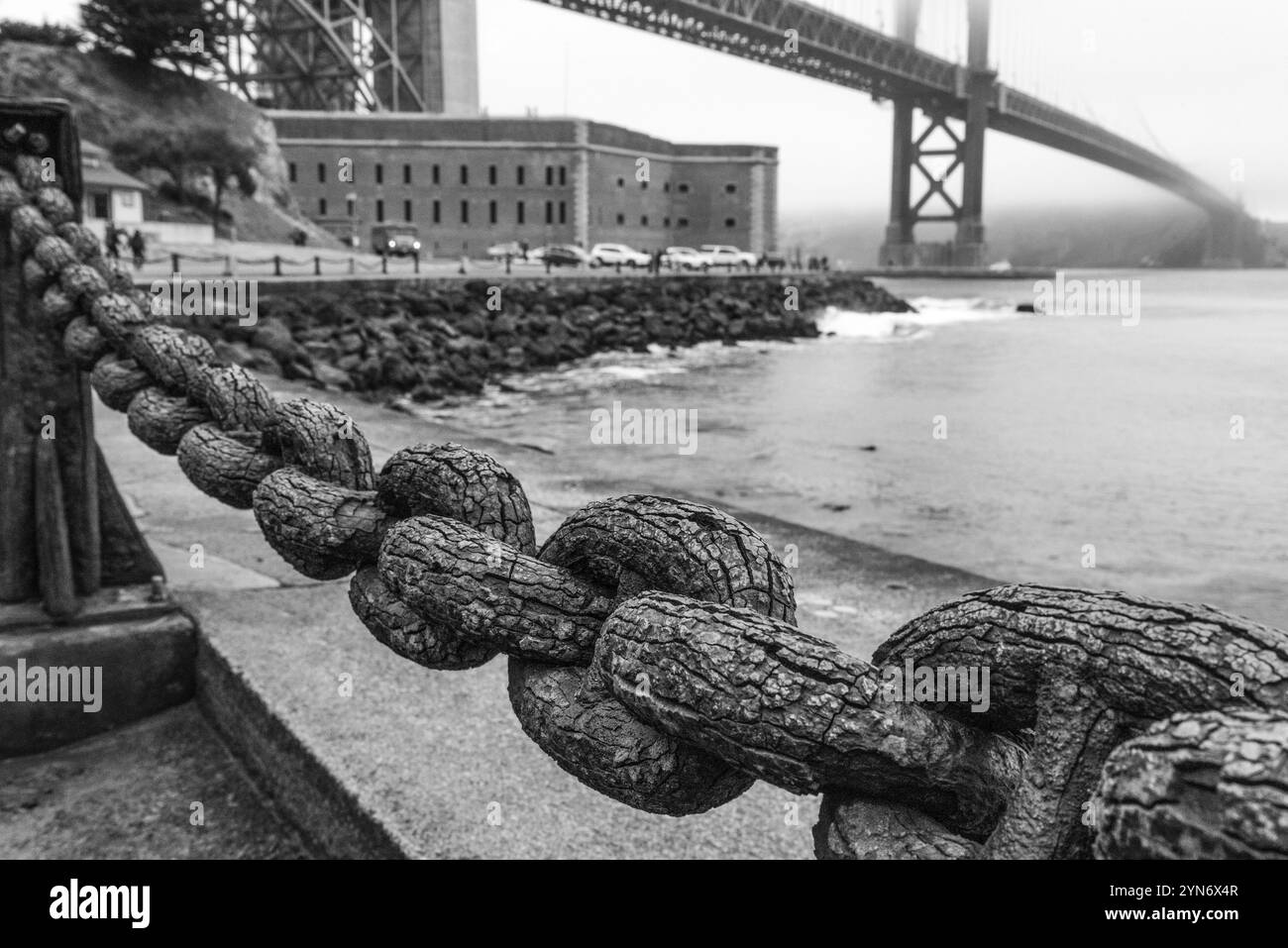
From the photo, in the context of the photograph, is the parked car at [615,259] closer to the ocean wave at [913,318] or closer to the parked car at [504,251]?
the parked car at [504,251]

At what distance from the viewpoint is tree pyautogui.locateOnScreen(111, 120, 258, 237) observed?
33031mm

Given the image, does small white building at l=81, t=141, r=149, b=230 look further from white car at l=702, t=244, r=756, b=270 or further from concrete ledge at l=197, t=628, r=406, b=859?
concrete ledge at l=197, t=628, r=406, b=859

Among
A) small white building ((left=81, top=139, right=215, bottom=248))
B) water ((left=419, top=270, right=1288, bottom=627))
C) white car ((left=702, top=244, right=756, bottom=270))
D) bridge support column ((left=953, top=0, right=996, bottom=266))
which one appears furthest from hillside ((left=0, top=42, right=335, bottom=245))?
bridge support column ((left=953, top=0, right=996, bottom=266))

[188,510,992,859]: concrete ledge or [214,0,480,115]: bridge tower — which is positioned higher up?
[214,0,480,115]: bridge tower

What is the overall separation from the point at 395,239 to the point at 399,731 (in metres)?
39.5

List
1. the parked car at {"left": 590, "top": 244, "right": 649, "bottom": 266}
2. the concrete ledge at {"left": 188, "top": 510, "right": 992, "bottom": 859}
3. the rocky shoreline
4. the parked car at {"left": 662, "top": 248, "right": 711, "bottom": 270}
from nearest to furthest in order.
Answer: the concrete ledge at {"left": 188, "top": 510, "right": 992, "bottom": 859} < the rocky shoreline < the parked car at {"left": 590, "top": 244, "right": 649, "bottom": 266} < the parked car at {"left": 662, "top": 248, "right": 711, "bottom": 270}

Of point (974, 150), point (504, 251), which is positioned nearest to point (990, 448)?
point (504, 251)

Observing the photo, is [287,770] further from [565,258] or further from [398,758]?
[565,258]

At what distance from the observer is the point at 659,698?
826 mm

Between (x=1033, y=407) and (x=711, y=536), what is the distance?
1848cm

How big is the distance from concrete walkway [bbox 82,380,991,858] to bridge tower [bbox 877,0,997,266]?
61094 mm

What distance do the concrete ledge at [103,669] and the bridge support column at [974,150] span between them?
6212cm

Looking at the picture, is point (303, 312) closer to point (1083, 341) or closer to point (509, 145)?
point (1083, 341)

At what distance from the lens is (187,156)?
3384 cm
